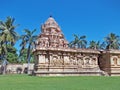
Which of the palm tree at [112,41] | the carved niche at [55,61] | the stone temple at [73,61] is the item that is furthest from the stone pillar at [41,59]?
the palm tree at [112,41]

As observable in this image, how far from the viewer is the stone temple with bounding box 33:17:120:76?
124 feet

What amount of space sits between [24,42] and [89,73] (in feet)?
99.1

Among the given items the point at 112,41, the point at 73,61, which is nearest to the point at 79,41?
the point at 112,41

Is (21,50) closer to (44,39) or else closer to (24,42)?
(24,42)

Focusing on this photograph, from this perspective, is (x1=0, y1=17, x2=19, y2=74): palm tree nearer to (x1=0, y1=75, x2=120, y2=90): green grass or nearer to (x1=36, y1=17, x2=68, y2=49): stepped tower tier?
(x1=36, y1=17, x2=68, y2=49): stepped tower tier

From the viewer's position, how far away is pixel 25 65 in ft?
214

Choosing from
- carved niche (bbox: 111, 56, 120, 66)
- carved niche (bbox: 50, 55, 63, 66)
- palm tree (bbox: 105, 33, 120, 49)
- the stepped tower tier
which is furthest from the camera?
palm tree (bbox: 105, 33, 120, 49)

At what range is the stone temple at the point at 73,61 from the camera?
3784 centimetres

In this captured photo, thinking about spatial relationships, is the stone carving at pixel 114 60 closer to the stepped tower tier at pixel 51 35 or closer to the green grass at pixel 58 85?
A: the stepped tower tier at pixel 51 35

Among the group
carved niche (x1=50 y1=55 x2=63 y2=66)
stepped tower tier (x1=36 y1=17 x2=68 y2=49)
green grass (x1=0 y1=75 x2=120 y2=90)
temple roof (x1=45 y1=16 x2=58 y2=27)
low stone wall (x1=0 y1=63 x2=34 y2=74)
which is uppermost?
temple roof (x1=45 y1=16 x2=58 y2=27)

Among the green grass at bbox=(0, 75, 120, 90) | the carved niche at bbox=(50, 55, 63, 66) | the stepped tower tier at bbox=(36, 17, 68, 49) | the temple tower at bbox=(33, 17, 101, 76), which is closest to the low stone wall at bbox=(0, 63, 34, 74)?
the stepped tower tier at bbox=(36, 17, 68, 49)

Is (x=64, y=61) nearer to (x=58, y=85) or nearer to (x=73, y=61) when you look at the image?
(x=73, y=61)

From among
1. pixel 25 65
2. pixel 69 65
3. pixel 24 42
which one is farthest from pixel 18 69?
pixel 69 65

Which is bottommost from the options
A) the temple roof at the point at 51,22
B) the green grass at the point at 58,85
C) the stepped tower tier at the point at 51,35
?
the green grass at the point at 58,85
